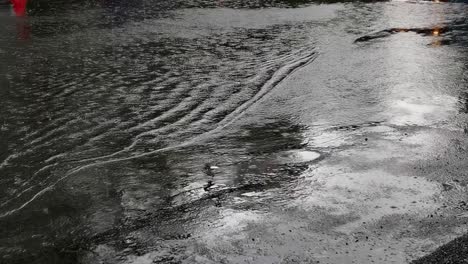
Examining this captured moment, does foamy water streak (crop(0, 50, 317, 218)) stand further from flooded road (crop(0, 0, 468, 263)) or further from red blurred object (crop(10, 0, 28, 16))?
red blurred object (crop(10, 0, 28, 16))

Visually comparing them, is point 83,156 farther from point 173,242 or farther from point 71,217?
point 173,242

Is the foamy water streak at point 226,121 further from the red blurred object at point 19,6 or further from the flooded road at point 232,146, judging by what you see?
the red blurred object at point 19,6

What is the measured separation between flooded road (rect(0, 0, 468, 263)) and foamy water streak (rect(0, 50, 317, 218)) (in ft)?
0.10

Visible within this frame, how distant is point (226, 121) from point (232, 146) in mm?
879

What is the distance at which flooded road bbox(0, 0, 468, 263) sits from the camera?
4414 millimetres

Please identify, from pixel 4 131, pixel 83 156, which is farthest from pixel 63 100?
pixel 83 156

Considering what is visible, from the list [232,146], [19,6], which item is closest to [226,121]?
[232,146]

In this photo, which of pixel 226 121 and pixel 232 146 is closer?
pixel 232 146

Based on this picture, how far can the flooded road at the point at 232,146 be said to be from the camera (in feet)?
14.5

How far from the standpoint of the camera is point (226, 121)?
720cm

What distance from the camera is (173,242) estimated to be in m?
4.36

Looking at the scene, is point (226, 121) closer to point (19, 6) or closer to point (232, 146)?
point (232, 146)

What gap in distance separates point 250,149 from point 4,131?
9.41 feet

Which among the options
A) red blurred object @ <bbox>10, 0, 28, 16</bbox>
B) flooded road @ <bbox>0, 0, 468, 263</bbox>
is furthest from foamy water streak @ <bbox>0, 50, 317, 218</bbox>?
red blurred object @ <bbox>10, 0, 28, 16</bbox>
